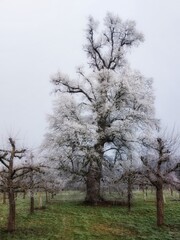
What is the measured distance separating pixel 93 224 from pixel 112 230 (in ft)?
8.25

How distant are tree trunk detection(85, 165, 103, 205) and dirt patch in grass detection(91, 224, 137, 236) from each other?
502 inches

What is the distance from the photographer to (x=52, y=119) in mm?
44125

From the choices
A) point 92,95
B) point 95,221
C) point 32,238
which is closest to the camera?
point 32,238

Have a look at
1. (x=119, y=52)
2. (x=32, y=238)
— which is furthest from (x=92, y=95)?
(x=32, y=238)

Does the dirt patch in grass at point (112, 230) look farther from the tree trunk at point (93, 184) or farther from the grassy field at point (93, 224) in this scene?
the tree trunk at point (93, 184)

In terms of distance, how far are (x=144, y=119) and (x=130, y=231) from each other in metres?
17.9

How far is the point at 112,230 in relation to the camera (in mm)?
27891

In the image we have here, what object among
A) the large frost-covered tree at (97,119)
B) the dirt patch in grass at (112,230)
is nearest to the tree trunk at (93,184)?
the large frost-covered tree at (97,119)

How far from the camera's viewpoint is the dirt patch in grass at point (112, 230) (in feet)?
88.3

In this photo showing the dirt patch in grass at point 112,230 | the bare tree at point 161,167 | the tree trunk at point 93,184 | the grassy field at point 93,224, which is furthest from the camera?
the tree trunk at point 93,184

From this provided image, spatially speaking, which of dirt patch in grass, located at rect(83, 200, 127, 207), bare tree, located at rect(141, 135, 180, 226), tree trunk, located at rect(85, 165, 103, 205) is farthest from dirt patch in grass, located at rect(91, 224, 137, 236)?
tree trunk, located at rect(85, 165, 103, 205)

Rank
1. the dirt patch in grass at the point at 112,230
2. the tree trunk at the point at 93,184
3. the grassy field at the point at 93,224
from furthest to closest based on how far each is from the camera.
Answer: the tree trunk at the point at 93,184, the dirt patch in grass at the point at 112,230, the grassy field at the point at 93,224

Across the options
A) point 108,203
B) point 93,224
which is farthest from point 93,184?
point 93,224

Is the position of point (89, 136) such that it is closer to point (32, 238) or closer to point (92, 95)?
point (92, 95)
